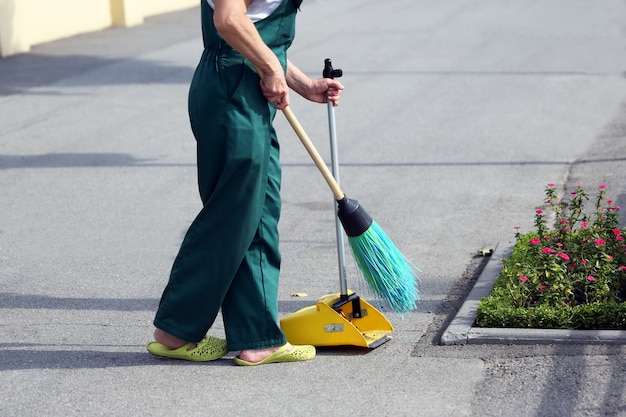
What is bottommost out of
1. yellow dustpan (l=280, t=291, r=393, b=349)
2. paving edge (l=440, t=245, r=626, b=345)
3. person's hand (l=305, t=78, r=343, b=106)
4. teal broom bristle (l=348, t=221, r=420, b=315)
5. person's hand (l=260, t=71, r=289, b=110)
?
paving edge (l=440, t=245, r=626, b=345)

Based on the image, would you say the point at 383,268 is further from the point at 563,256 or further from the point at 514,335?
the point at 563,256

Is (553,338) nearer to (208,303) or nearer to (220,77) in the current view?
(208,303)

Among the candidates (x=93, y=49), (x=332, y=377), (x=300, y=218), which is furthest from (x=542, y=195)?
(x=93, y=49)

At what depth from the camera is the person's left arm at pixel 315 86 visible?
4.85 m

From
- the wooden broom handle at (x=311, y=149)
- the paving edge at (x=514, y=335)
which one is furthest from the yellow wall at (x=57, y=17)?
the paving edge at (x=514, y=335)

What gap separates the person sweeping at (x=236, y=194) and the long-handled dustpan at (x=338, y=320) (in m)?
0.08

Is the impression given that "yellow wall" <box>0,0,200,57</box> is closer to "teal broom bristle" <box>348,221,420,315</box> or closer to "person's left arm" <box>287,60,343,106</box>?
"person's left arm" <box>287,60,343,106</box>

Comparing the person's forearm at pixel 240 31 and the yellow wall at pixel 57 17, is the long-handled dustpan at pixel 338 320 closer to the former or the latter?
the person's forearm at pixel 240 31

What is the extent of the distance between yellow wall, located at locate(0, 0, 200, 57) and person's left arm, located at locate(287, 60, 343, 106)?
37.3 feet

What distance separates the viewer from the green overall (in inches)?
175

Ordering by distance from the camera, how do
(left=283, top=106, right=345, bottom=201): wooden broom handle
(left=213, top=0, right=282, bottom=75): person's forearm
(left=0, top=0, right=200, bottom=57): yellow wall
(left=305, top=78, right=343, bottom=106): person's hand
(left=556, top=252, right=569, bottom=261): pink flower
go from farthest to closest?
(left=0, top=0, right=200, bottom=57): yellow wall
(left=556, top=252, right=569, bottom=261): pink flower
(left=305, top=78, right=343, bottom=106): person's hand
(left=283, top=106, right=345, bottom=201): wooden broom handle
(left=213, top=0, right=282, bottom=75): person's forearm

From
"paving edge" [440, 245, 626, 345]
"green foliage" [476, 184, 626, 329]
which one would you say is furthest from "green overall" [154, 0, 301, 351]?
"green foliage" [476, 184, 626, 329]

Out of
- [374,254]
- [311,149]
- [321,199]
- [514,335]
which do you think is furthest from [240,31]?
[321,199]

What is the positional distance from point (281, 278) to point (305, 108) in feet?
18.0
